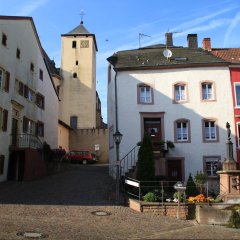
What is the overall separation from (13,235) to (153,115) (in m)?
18.7

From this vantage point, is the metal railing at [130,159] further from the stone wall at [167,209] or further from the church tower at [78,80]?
the church tower at [78,80]

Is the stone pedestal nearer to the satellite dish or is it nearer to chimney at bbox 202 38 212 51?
the satellite dish

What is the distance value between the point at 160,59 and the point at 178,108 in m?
4.37

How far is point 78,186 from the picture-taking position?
2495cm

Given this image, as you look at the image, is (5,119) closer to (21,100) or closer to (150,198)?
(21,100)

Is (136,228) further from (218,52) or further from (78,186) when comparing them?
(218,52)

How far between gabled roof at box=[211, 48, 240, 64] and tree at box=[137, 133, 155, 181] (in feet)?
35.5

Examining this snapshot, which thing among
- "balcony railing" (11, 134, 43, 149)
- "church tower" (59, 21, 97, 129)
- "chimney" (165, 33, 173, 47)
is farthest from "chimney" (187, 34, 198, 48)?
"church tower" (59, 21, 97, 129)

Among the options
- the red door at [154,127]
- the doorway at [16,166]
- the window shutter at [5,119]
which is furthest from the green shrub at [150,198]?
the window shutter at [5,119]

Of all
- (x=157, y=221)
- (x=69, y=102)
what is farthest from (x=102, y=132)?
(x=157, y=221)

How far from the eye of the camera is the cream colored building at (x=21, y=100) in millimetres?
28484

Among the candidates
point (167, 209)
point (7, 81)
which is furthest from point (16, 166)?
point (167, 209)

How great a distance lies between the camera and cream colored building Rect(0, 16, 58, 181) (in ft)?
93.5

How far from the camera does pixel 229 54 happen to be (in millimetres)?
32844
